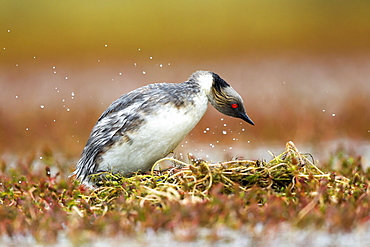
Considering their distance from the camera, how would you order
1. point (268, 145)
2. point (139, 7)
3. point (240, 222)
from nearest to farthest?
point (240, 222) → point (268, 145) → point (139, 7)

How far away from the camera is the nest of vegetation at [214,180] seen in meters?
5.00

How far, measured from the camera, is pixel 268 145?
973cm

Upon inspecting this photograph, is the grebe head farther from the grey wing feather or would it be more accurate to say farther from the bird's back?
the grey wing feather

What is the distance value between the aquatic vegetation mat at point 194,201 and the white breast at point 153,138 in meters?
0.13

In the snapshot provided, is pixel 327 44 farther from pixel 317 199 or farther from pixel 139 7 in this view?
pixel 317 199

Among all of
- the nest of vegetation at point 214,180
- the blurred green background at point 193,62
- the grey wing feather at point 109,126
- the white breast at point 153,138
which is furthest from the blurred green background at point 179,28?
the nest of vegetation at point 214,180

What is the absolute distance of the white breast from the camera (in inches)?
222

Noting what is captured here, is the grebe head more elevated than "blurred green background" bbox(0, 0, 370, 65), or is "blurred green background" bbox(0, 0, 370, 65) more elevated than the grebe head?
"blurred green background" bbox(0, 0, 370, 65)

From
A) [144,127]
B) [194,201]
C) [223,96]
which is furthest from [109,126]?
[194,201]

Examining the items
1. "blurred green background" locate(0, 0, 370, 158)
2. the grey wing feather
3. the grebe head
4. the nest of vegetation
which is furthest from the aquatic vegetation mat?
"blurred green background" locate(0, 0, 370, 158)

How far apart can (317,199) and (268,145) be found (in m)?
5.22

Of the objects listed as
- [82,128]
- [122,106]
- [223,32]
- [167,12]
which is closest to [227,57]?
[223,32]

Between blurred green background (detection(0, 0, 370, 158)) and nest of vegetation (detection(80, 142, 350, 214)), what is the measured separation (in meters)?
4.09

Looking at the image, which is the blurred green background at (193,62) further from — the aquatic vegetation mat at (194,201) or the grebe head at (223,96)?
the aquatic vegetation mat at (194,201)
